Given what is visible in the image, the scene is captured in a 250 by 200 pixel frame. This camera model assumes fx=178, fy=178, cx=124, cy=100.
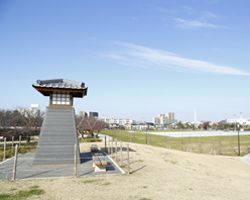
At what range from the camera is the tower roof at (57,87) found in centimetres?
1073

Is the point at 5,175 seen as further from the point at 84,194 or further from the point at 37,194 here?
the point at 84,194

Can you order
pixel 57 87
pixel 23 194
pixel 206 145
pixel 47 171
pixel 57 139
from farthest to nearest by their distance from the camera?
pixel 206 145 < pixel 57 87 < pixel 57 139 < pixel 47 171 < pixel 23 194

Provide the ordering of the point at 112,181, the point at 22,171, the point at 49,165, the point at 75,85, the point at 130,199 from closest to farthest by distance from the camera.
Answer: the point at 130,199 < the point at 112,181 < the point at 22,171 < the point at 49,165 < the point at 75,85

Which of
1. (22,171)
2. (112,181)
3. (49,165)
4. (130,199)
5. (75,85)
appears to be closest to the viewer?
(130,199)

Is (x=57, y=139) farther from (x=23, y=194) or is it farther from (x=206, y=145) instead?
(x=206, y=145)

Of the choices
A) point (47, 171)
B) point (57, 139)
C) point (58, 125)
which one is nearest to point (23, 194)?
point (47, 171)

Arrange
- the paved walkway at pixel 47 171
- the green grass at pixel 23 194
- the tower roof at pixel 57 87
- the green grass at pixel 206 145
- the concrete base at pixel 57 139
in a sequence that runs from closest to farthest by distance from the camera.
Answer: the green grass at pixel 23 194, the paved walkway at pixel 47 171, the concrete base at pixel 57 139, the tower roof at pixel 57 87, the green grass at pixel 206 145

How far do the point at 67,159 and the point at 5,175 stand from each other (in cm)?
318

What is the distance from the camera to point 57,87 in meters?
10.9

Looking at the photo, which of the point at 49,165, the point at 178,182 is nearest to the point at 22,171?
the point at 49,165

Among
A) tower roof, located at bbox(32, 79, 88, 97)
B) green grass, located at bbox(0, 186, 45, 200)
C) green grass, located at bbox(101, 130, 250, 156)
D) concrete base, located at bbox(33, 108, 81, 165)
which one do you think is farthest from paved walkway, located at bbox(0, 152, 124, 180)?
green grass, located at bbox(101, 130, 250, 156)

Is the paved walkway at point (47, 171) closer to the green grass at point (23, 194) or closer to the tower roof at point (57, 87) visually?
the green grass at point (23, 194)

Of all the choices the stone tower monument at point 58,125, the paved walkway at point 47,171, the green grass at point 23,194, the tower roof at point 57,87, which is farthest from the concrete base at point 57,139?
the green grass at point 23,194

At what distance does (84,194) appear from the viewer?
605cm
